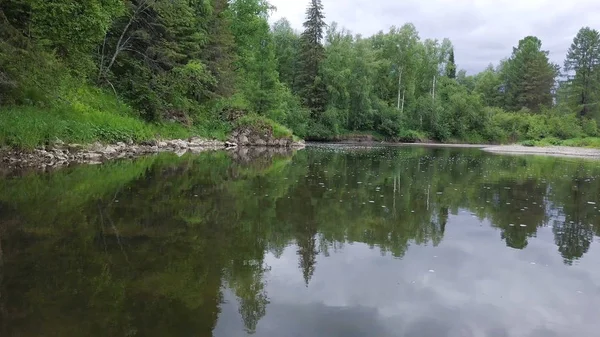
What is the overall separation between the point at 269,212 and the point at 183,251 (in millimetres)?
3332

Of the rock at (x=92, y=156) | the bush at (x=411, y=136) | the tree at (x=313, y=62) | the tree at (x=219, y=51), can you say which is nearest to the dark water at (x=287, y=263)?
the rock at (x=92, y=156)

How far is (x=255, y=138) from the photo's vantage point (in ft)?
131

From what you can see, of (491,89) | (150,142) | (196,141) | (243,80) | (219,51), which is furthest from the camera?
(491,89)

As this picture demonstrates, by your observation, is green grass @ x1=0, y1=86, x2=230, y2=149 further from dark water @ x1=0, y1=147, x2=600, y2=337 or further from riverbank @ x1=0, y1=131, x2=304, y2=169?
dark water @ x1=0, y1=147, x2=600, y2=337

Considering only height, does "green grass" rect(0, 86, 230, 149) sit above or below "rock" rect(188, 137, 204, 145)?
above

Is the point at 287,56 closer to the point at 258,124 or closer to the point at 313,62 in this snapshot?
the point at 313,62

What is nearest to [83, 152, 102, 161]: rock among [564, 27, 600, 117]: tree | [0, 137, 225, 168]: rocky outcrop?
[0, 137, 225, 168]: rocky outcrop

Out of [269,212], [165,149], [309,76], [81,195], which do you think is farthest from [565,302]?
[309,76]

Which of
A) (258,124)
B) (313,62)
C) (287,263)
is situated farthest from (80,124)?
(313,62)

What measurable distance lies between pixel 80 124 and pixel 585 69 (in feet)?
244

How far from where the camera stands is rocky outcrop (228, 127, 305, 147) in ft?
128

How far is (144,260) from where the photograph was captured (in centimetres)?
611

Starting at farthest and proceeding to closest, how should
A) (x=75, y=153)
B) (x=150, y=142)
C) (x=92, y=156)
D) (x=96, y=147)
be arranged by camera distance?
(x=150, y=142) → (x=96, y=147) → (x=92, y=156) → (x=75, y=153)

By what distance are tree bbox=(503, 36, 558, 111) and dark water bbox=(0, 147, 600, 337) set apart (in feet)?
232
